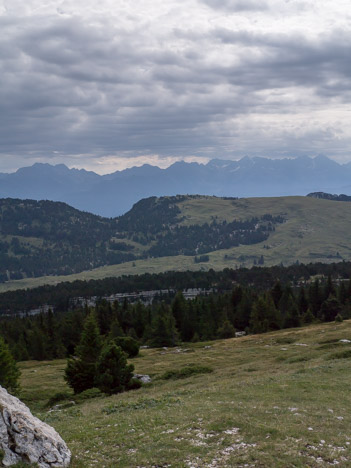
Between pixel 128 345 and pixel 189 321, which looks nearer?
pixel 128 345

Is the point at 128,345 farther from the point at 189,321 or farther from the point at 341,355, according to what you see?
the point at 341,355

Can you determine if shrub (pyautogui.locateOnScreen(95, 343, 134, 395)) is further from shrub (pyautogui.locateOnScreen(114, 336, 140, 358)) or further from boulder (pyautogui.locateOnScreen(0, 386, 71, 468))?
shrub (pyautogui.locateOnScreen(114, 336, 140, 358))

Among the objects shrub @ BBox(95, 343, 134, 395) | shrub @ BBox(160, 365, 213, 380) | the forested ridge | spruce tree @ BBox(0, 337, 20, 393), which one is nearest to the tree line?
the forested ridge

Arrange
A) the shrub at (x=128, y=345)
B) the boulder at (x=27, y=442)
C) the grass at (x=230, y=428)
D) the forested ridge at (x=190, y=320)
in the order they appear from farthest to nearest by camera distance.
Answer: the forested ridge at (x=190, y=320), the shrub at (x=128, y=345), the grass at (x=230, y=428), the boulder at (x=27, y=442)

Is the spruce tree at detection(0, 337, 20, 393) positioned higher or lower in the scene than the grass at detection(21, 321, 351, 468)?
lower

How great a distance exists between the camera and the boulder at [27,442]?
15961mm

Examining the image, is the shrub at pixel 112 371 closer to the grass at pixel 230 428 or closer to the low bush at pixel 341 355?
the grass at pixel 230 428

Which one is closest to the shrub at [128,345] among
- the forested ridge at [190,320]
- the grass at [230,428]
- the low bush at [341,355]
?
the forested ridge at [190,320]

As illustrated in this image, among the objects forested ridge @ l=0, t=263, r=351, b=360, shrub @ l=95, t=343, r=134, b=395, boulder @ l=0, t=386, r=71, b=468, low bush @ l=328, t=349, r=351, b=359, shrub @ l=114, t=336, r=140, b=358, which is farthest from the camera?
forested ridge @ l=0, t=263, r=351, b=360

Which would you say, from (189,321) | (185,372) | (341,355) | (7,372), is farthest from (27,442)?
(189,321)

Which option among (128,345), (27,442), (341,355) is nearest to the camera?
(27,442)

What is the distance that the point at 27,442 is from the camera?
1642 cm

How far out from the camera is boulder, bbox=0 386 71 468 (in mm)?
15961

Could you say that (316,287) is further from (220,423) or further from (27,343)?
(220,423)
